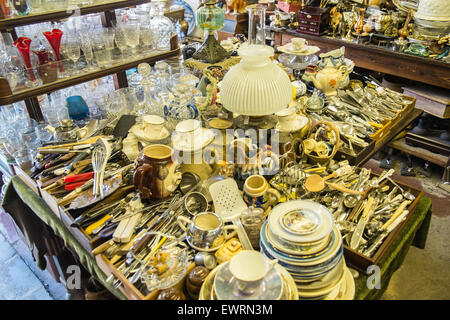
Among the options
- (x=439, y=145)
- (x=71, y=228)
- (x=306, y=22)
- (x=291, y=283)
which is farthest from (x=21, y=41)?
(x=439, y=145)

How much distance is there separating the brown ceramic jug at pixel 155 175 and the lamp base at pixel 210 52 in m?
0.89

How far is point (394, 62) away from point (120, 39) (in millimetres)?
2099

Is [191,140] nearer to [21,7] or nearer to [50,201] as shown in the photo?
[50,201]

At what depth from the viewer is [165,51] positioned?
2.21 meters

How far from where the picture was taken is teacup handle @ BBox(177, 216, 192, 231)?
1227mm

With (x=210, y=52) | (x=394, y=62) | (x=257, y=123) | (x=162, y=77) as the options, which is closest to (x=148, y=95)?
(x=162, y=77)

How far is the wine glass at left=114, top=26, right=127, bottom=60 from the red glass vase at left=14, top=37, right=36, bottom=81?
0.48 meters

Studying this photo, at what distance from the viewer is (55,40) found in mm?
1806

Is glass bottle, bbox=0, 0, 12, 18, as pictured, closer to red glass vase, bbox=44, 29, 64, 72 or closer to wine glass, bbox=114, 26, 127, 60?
red glass vase, bbox=44, 29, 64, 72

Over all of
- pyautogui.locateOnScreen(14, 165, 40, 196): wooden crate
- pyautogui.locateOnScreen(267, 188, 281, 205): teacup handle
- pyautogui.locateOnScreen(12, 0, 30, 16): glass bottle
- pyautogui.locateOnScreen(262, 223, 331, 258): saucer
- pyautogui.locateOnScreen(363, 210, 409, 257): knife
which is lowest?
pyautogui.locateOnScreen(363, 210, 409, 257): knife

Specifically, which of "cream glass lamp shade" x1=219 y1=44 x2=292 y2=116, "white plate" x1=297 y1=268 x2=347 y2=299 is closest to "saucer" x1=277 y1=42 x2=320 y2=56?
"cream glass lamp shade" x1=219 y1=44 x2=292 y2=116
